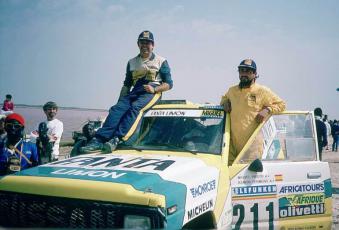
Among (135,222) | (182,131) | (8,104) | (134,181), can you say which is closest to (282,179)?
(182,131)

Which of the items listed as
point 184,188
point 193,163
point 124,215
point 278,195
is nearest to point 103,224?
point 124,215

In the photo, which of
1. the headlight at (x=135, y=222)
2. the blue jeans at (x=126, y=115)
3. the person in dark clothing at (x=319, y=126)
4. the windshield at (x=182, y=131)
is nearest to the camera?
the headlight at (x=135, y=222)

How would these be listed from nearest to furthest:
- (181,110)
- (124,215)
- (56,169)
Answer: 1. (124,215)
2. (56,169)
3. (181,110)

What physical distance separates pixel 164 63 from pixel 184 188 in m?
2.61

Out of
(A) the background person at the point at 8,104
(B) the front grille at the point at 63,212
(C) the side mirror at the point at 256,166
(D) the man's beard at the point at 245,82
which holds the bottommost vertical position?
(B) the front grille at the point at 63,212

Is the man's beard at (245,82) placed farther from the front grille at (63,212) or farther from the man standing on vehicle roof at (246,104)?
the front grille at (63,212)

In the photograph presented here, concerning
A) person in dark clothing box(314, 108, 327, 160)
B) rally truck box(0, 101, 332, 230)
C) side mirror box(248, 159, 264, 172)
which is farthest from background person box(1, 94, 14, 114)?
side mirror box(248, 159, 264, 172)

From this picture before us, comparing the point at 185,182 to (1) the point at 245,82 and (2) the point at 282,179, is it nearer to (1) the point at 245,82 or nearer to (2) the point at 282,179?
(2) the point at 282,179

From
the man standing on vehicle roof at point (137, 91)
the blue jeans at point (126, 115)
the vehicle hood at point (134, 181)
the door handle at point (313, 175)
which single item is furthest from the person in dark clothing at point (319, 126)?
the vehicle hood at point (134, 181)

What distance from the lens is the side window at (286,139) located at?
4.11 m

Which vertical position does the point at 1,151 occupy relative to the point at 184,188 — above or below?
above

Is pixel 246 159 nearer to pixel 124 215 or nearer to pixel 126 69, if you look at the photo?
pixel 124 215

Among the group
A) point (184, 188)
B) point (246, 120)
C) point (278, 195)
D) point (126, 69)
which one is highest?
point (126, 69)

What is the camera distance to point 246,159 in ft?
12.7
